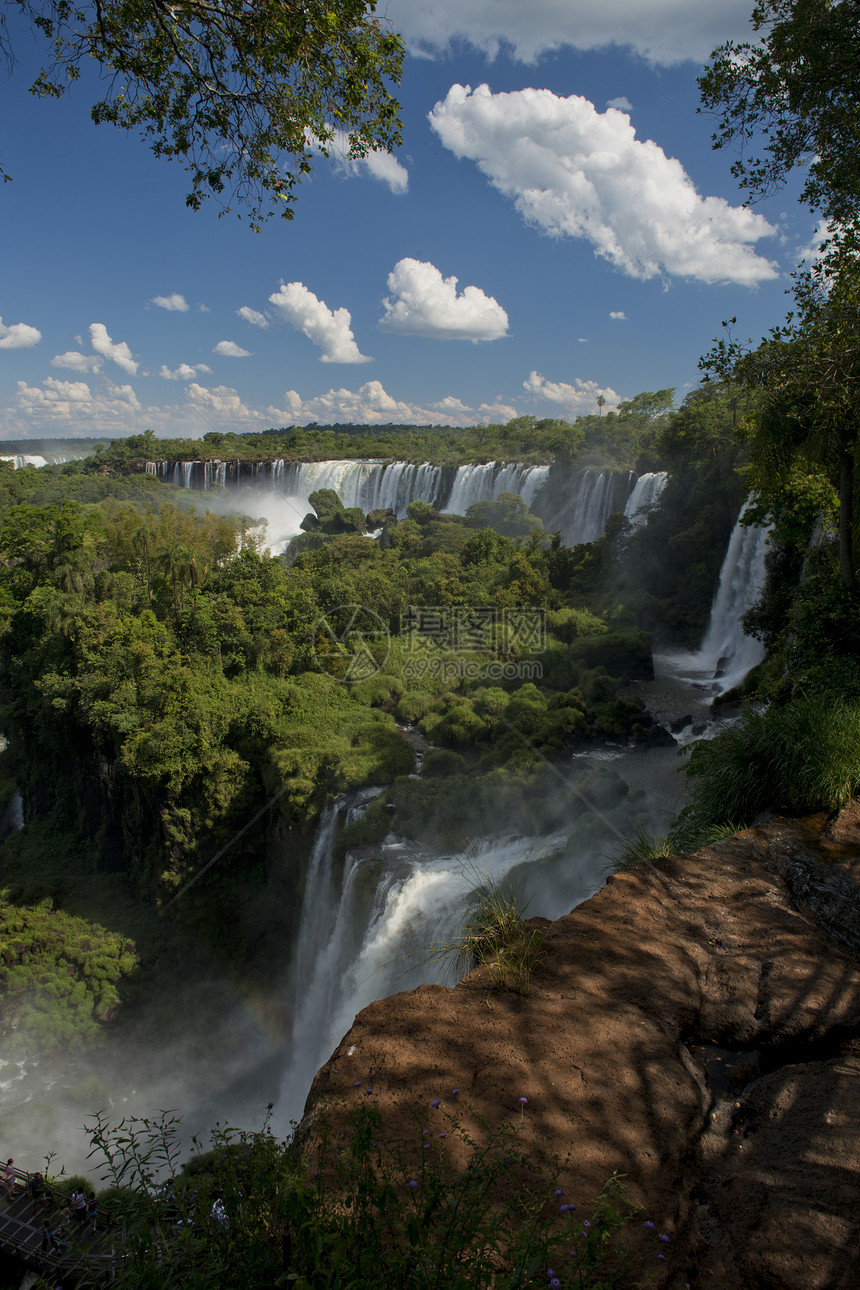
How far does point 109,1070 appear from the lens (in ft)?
43.8

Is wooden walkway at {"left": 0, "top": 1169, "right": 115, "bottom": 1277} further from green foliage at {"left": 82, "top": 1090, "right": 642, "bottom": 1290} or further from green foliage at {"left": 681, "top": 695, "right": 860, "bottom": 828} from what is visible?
green foliage at {"left": 681, "top": 695, "right": 860, "bottom": 828}

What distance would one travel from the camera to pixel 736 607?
58.9 feet

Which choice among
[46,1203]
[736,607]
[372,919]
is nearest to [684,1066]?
[372,919]

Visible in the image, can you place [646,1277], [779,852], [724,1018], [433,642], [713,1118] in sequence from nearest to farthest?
[646,1277]
[713,1118]
[724,1018]
[779,852]
[433,642]

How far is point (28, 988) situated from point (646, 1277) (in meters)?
16.1

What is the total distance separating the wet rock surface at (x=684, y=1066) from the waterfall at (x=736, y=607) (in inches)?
538

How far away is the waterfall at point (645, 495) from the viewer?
2452 centimetres

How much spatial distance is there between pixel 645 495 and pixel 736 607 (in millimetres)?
9060

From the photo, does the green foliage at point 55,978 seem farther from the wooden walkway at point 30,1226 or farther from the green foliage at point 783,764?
the green foliage at point 783,764

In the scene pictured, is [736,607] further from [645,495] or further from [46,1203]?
[46,1203]

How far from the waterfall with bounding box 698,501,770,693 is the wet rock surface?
44.8ft

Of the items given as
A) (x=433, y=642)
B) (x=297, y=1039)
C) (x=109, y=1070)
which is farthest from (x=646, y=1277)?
(x=433, y=642)

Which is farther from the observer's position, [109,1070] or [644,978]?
[109,1070]

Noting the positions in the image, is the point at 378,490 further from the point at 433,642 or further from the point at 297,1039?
the point at 297,1039
